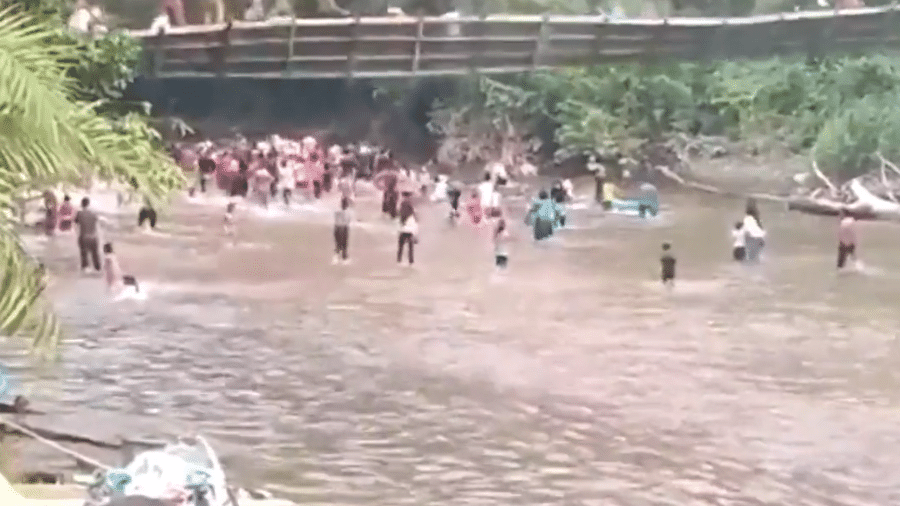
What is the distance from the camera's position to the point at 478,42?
1.78m

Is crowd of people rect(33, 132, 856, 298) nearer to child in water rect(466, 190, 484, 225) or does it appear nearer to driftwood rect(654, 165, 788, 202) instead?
child in water rect(466, 190, 484, 225)

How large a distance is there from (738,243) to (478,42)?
465 mm

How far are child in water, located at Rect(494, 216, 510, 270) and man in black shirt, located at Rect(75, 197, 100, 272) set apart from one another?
57cm

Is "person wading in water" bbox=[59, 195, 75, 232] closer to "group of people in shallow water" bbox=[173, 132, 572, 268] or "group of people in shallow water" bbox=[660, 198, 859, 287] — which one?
"group of people in shallow water" bbox=[173, 132, 572, 268]

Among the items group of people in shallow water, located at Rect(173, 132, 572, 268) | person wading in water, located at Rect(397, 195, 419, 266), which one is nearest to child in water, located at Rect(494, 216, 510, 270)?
group of people in shallow water, located at Rect(173, 132, 572, 268)

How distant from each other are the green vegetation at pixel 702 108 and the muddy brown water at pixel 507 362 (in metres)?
0.10

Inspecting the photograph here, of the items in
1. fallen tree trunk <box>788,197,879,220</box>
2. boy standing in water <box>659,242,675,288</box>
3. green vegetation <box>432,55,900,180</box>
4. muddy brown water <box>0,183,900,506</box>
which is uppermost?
green vegetation <box>432,55,900,180</box>

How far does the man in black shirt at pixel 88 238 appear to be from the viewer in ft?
5.88

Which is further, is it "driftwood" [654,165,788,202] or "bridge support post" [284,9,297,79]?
"bridge support post" [284,9,297,79]

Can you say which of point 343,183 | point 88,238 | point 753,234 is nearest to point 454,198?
point 343,183

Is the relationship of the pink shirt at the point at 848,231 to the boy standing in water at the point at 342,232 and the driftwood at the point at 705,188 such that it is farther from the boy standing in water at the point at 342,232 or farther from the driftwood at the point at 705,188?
the boy standing in water at the point at 342,232

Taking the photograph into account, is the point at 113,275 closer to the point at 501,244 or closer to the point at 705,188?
the point at 501,244

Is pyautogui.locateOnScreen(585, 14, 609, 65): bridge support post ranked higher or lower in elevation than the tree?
higher

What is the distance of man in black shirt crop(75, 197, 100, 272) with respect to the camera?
179 centimetres
